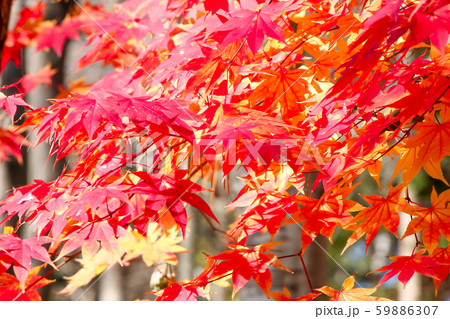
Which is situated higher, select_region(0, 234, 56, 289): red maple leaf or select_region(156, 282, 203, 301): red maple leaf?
select_region(0, 234, 56, 289): red maple leaf

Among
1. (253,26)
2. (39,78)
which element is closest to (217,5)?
(253,26)

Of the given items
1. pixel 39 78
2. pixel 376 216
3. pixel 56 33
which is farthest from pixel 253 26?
pixel 39 78

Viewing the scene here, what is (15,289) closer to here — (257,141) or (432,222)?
(257,141)

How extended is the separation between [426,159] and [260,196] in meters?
0.31

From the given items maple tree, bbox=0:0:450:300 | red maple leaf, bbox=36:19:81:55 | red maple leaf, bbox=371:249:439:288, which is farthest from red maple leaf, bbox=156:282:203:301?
red maple leaf, bbox=36:19:81:55

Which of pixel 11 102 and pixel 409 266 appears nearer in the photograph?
pixel 409 266

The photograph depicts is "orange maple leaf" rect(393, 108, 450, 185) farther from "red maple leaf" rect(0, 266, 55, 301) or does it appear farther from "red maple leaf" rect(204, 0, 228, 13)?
"red maple leaf" rect(0, 266, 55, 301)

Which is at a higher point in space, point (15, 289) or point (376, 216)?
point (376, 216)

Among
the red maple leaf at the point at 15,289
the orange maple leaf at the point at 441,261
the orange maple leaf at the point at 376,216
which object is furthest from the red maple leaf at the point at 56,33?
the orange maple leaf at the point at 441,261

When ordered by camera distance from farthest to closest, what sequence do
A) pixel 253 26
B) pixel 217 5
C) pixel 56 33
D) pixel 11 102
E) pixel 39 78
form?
pixel 39 78 < pixel 56 33 < pixel 11 102 < pixel 217 5 < pixel 253 26

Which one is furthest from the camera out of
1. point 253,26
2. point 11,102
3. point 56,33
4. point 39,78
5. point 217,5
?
point 39,78

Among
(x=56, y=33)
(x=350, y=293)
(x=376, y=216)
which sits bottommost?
(x=350, y=293)

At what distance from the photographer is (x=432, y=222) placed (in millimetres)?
760

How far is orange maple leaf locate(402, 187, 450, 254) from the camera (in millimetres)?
746
